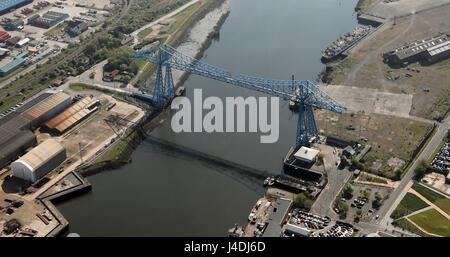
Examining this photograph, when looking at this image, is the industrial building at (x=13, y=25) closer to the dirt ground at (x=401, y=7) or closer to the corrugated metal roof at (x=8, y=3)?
the corrugated metal roof at (x=8, y=3)

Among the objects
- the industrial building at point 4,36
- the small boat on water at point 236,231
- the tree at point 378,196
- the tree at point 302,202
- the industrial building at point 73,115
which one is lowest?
the small boat on water at point 236,231

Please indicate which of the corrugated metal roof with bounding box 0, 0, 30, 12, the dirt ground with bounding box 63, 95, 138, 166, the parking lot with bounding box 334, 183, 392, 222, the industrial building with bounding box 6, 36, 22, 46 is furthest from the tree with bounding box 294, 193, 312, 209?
the corrugated metal roof with bounding box 0, 0, 30, 12

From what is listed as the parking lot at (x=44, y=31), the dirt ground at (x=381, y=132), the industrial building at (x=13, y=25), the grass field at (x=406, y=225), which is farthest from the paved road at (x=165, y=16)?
the grass field at (x=406, y=225)

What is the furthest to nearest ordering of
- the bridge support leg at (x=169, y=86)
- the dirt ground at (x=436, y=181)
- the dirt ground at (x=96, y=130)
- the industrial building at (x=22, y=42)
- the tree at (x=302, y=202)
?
the industrial building at (x=22, y=42), the bridge support leg at (x=169, y=86), the dirt ground at (x=96, y=130), the dirt ground at (x=436, y=181), the tree at (x=302, y=202)

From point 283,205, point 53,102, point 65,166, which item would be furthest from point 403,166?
point 53,102

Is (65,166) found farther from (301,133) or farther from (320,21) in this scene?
(320,21)

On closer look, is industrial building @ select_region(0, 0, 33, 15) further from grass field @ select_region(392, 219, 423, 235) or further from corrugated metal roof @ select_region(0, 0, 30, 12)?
grass field @ select_region(392, 219, 423, 235)
